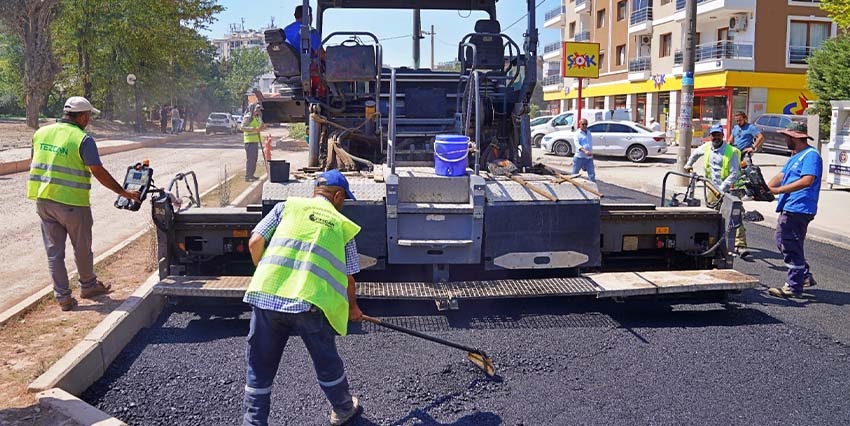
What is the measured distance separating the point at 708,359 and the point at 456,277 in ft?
6.80

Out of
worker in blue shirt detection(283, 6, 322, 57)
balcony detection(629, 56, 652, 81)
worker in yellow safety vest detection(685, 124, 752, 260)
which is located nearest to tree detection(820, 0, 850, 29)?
worker in yellow safety vest detection(685, 124, 752, 260)

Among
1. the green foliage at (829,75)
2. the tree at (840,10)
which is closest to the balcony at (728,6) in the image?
the green foliage at (829,75)

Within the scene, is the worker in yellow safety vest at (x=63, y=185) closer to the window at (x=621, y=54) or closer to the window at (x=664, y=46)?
the window at (x=664, y=46)

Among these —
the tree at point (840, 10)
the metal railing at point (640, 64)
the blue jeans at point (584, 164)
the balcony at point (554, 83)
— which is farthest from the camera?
the balcony at point (554, 83)

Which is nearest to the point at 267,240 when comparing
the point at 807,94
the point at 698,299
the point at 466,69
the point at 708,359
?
the point at 708,359

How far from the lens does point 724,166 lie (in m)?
8.85

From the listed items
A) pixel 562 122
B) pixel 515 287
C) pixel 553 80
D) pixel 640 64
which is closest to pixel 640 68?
pixel 640 64

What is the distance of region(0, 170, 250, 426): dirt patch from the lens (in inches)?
162

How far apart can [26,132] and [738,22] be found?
29192mm

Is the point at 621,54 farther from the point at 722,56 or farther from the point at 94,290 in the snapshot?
the point at 94,290

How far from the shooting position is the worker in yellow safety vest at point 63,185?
232 inches

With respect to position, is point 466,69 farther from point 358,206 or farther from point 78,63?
point 78,63

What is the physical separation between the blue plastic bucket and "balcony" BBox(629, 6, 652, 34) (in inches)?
1459

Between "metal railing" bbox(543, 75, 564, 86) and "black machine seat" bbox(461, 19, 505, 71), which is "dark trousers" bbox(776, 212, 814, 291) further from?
"metal railing" bbox(543, 75, 564, 86)
